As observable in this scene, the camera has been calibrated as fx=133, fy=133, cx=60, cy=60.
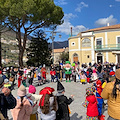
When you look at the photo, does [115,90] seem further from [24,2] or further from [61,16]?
[61,16]

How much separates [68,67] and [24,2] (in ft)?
36.4

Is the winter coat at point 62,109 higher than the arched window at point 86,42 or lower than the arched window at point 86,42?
lower

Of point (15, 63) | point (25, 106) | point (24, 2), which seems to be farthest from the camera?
point (15, 63)

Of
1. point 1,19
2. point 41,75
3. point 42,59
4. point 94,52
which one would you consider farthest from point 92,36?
point 41,75

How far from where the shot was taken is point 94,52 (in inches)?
1087

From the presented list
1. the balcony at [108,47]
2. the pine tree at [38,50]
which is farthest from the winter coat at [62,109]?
the balcony at [108,47]

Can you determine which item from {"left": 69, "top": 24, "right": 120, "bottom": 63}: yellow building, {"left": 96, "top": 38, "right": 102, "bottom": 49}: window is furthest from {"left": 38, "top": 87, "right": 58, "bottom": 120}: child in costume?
{"left": 96, "top": 38, "right": 102, "bottom": 49}: window

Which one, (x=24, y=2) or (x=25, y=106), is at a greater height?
(x=24, y=2)

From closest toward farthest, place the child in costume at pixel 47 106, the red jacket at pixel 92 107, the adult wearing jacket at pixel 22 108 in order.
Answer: the child in costume at pixel 47 106
the adult wearing jacket at pixel 22 108
the red jacket at pixel 92 107

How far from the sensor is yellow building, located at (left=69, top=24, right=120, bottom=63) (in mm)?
26550

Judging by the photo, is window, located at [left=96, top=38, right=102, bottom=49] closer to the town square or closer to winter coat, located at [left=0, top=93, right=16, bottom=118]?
Result: the town square

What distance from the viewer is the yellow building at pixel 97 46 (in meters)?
26.5

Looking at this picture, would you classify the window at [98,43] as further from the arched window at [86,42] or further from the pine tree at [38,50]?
the pine tree at [38,50]

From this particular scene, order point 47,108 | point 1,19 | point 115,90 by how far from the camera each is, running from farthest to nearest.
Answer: point 1,19 < point 47,108 < point 115,90
